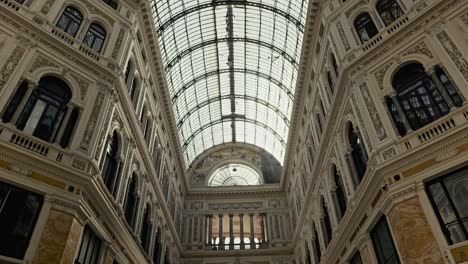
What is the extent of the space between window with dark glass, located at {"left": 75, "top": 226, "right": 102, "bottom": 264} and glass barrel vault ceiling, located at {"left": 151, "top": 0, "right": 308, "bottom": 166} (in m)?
17.9

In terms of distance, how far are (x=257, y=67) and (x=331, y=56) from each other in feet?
54.7

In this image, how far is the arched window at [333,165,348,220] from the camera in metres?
16.5

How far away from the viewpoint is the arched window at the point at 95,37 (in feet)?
51.3

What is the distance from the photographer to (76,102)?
13391 millimetres

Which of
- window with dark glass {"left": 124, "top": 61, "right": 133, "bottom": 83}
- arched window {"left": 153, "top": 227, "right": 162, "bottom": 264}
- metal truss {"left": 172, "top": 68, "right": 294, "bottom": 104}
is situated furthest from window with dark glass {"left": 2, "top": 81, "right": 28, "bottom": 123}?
metal truss {"left": 172, "top": 68, "right": 294, "bottom": 104}

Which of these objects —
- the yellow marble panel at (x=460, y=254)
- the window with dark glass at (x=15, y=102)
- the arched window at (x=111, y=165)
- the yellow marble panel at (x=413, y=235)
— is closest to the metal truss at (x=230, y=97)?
the arched window at (x=111, y=165)

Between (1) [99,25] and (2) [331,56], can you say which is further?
(2) [331,56]

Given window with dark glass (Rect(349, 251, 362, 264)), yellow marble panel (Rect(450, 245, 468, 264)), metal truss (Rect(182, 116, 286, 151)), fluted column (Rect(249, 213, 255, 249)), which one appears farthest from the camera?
metal truss (Rect(182, 116, 286, 151))

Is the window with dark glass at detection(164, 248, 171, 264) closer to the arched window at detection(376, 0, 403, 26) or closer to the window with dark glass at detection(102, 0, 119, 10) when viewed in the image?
the window with dark glass at detection(102, 0, 119, 10)

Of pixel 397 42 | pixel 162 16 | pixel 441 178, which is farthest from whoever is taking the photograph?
pixel 162 16

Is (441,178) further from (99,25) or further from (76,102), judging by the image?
(99,25)

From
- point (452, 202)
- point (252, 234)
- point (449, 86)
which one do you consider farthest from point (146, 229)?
point (449, 86)

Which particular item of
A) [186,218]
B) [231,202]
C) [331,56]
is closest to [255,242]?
[231,202]

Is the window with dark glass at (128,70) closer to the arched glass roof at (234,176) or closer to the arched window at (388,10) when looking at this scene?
the arched window at (388,10)
